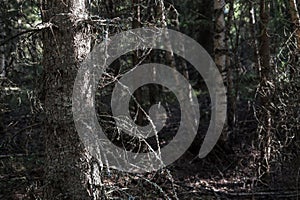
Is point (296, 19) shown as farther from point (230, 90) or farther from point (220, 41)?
point (230, 90)

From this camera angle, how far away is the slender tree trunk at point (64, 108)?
4059mm

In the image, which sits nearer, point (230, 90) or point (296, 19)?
point (296, 19)

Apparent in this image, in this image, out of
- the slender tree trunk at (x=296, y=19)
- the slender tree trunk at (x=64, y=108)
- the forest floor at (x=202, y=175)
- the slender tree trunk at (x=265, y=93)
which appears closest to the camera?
the slender tree trunk at (x=64, y=108)

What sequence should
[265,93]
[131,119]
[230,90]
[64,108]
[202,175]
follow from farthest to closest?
[230,90] < [202,175] < [265,93] < [131,119] < [64,108]

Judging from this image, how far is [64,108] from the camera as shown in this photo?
4062 mm

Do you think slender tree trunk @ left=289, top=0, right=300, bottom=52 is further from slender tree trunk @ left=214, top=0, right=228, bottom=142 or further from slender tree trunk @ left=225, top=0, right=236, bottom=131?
slender tree trunk @ left=225, top=0, right=236, bottom=131

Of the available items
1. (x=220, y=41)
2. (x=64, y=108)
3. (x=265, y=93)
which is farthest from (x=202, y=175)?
(x=64, y=108)

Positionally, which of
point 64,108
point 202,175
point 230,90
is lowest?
point 202,175

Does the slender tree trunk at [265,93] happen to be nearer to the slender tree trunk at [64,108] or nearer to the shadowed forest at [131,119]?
the shadowed forest at [131,119]

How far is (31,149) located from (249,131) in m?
5.29

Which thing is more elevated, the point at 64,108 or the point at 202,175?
the point at 64,108

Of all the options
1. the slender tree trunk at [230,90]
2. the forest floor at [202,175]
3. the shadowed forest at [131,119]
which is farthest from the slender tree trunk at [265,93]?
the slender tree trunk at [230,90]

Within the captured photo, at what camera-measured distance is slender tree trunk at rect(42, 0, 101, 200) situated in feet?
13.3

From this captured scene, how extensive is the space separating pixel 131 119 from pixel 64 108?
205 centimetres
